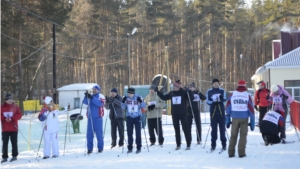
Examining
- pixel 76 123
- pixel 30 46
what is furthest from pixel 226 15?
pixel 76 123

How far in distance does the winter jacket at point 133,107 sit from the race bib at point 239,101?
2960mm

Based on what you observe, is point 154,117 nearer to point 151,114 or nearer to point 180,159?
point 151,114

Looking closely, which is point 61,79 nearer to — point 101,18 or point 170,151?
point 101,18

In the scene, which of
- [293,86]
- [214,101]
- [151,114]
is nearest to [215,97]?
[214,101]

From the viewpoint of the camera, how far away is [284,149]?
43.0ft

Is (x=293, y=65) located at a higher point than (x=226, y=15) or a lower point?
→ lower

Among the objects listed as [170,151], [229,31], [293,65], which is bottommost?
[170,151]

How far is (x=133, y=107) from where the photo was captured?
13891 millimetres

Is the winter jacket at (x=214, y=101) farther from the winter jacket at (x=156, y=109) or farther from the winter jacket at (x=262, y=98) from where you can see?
the winter jacket at (x=262, y=98)

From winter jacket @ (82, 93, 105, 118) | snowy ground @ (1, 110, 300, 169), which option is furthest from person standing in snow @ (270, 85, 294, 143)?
winter jacket @ (82, 93, 105, 118)

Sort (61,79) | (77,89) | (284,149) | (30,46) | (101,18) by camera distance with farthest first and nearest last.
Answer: (61,79) < (101,18) < (77,89) < (30,46) < (284,149)

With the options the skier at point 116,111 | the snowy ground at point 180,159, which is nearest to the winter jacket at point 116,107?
the skier at point 116,111

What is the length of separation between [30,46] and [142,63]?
29.7 meters

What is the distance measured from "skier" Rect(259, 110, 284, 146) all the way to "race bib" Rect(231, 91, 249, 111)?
2674 mm
